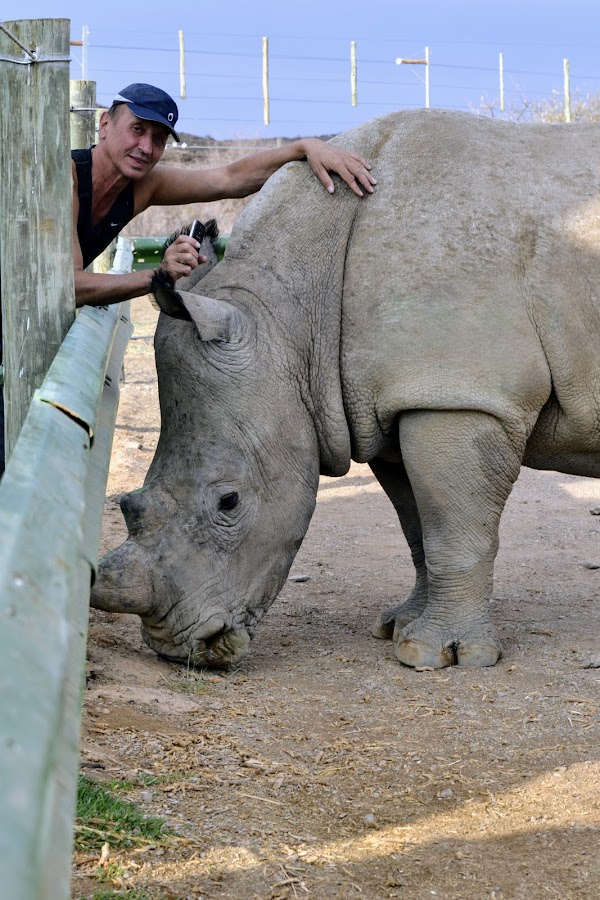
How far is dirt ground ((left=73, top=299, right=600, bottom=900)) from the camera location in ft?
9.14

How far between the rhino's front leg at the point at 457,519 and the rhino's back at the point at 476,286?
0.11 metres

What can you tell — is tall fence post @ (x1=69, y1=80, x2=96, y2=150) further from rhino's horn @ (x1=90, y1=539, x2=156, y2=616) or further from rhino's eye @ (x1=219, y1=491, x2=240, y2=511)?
rhino's horn @ (x1=90, y1=539, x2=156, y2=616)

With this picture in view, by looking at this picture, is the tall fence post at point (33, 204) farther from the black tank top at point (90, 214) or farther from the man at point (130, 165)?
the black tank top at point (90, 214)

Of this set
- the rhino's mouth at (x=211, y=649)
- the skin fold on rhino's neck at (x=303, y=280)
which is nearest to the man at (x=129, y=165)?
the skin fold on rhino's neck at (x=303, y=280)

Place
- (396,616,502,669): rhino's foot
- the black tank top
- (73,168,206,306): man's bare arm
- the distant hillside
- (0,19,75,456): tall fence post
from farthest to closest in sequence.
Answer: the distant hillside < (396,616,502,669): rhino's foot < the black tank top < (73,168,206,306): man's bare arm < (0,19,75,456): tall fence post

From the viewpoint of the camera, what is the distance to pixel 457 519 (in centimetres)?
495

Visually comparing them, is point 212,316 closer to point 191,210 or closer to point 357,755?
point 357,755

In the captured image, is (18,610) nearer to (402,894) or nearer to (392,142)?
(402,894)

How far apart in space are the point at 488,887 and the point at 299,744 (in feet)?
3.80

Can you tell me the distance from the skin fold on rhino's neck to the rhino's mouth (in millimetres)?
908

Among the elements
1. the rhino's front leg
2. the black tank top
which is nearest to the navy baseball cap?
the black tank top

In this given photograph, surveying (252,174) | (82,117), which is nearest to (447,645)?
(252,174)

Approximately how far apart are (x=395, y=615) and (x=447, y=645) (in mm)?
579

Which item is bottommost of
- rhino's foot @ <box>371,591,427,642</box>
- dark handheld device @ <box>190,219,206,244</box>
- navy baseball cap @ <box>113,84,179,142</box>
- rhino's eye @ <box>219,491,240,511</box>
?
rhino's foot @ <box>371,591,427,642</box>
